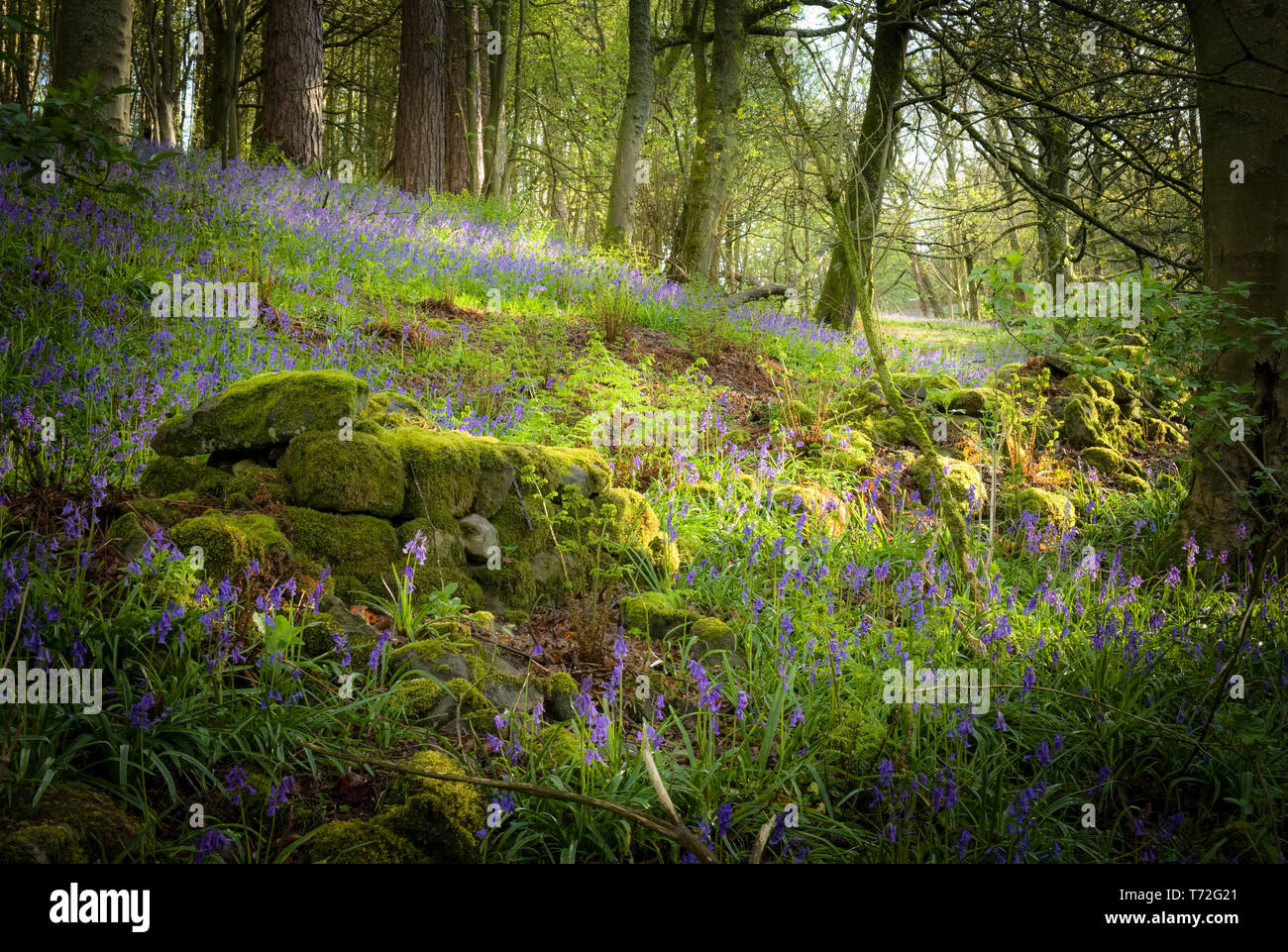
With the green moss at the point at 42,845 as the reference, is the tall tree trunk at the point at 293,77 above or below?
above

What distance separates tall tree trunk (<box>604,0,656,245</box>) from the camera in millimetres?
11422

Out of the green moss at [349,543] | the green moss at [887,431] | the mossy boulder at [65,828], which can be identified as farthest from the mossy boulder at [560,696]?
the green moss at [887,431]

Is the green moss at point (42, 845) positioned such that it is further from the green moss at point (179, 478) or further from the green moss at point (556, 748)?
the green moss at point (179, 478)

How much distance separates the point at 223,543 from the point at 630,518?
6.32 ft

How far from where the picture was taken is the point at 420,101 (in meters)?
12.7

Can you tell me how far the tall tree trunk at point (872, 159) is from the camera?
14.9ft

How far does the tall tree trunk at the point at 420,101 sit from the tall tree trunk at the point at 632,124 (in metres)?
3.08

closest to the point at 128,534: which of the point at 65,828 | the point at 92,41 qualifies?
the point at 65,828

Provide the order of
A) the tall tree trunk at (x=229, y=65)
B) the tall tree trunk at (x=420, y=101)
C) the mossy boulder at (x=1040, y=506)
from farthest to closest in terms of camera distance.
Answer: the tall tree trunk at (x=420, y=101), the tall tree trunk at (x=229, y=65), the mossy boulder at (x=1040, y=506)

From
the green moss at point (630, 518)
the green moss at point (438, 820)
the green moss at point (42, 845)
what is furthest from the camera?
the green moss at point (630, 518)

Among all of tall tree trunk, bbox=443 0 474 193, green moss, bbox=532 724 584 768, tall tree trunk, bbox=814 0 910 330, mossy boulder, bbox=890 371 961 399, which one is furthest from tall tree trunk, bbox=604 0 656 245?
green moss, bbox=532 724 584 768
